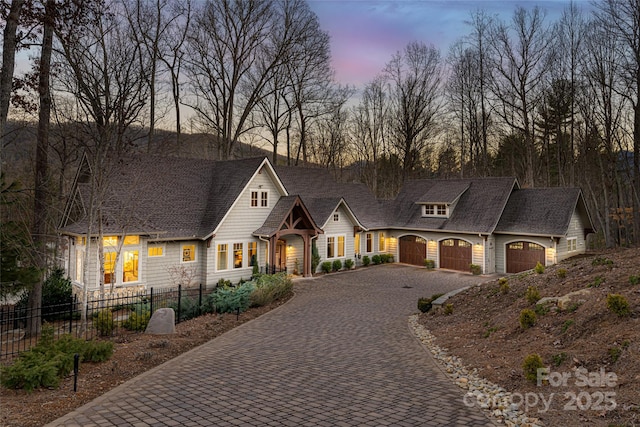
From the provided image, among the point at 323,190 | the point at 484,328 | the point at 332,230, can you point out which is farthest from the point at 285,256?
the point at 484,328

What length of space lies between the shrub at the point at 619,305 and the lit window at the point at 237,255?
17310 millimetres

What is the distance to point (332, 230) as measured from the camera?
27.6m

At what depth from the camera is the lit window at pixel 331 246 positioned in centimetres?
2759

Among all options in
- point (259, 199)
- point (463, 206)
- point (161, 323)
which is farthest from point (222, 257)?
point (463, 206)

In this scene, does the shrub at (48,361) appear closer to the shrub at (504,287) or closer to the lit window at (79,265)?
the lit window at (79,265)

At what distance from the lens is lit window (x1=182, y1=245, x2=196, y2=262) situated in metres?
20.8

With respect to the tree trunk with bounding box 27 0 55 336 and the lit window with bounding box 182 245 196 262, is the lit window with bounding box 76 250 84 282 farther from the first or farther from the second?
the lit window with bounding box 182 245 196 262

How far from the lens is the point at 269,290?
1738 centimetres

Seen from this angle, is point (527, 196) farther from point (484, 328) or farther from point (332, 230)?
point (484, 328)

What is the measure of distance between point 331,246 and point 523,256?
12.2 m

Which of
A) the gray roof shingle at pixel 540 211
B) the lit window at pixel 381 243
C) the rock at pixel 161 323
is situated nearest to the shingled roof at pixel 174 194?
the rock at pixel 161 323

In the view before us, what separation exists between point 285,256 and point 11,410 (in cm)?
1892

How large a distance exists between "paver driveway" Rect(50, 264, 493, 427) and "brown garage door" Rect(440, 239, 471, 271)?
1439 centimetres

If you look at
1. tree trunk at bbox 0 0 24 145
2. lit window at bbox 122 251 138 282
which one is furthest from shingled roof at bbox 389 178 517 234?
tree trunk at bbox 0 0 24 145
